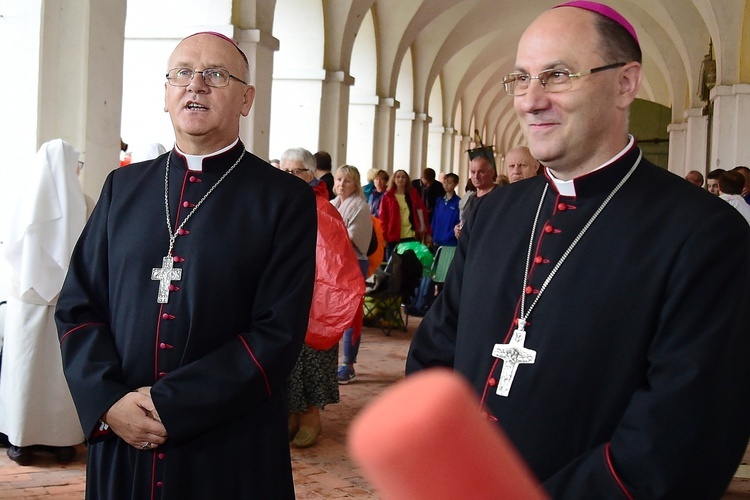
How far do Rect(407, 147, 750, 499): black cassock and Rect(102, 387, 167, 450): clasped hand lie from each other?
81 centimetres

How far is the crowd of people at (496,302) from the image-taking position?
1640 millimetres

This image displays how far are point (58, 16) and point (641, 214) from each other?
5372 mm

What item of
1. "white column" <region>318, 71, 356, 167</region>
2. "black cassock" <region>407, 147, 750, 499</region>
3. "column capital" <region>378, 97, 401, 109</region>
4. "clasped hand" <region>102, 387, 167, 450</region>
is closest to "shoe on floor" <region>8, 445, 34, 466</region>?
"clasped hand" <region>102, 387, 167, 450</region>

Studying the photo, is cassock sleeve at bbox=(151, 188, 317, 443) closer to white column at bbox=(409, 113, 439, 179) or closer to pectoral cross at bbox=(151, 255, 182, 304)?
pectoral cross at bbox=(151, 255, 182, 304)

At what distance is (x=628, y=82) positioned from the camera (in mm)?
1883

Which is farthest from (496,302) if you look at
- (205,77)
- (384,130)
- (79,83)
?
(384,130)

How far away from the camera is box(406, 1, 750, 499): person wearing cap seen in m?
1.59

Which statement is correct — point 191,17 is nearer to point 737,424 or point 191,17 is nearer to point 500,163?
point 737,424

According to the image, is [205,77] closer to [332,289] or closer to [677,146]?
[332,289]

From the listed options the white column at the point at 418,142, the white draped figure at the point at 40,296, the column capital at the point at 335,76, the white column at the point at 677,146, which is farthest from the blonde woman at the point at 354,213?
the white column at the point at 677,146

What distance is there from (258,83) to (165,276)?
25.1 ft

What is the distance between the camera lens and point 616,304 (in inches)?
69.1

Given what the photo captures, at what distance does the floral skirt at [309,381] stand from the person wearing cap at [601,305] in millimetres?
3660

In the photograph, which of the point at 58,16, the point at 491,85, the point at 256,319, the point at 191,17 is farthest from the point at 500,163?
the point at 256,319
